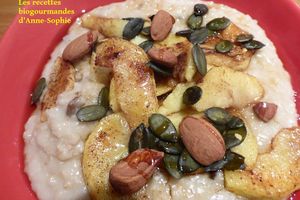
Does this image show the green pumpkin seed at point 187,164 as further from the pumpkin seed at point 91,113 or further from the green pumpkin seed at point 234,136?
the pumpkin seed at point 91,113

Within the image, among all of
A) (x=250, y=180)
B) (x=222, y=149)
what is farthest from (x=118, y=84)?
(x=250, y=180)

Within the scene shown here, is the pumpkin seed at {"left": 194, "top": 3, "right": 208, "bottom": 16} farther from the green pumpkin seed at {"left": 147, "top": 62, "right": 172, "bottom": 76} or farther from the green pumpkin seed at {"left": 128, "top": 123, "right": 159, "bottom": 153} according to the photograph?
the green pumpkin seed at {"left": 128, "top": 123, "right": 159, "bottom": 153}

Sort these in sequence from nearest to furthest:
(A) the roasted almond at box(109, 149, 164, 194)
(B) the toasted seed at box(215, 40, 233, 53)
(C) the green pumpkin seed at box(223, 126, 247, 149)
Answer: (A) the roasted almond at box(109, 149, 164, 194), (C) the green pumpkin seed at box(223, 126, 247, 149), (B) the toasted seed at box(215, 40, 233, 53)

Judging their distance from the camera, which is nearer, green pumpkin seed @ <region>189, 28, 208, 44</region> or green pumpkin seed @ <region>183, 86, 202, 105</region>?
green pumpkin seed @ <region>183, 86, 202, 105</region>

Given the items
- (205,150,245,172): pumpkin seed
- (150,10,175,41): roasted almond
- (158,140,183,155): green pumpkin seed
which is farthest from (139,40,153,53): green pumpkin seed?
(205,150,245,172): pumpkin seed

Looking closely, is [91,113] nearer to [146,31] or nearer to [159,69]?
[159,69]

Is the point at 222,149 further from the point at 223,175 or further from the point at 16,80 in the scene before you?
the point at 16,80

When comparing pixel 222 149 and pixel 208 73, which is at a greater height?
pixel 208 73
